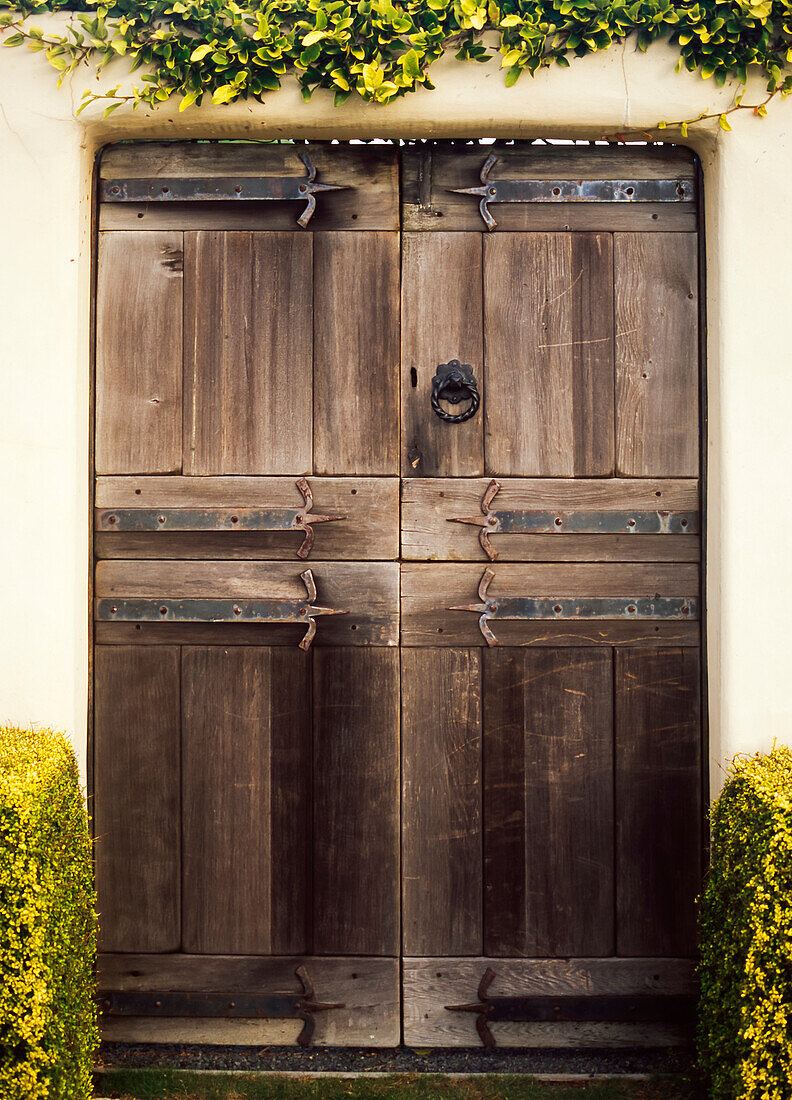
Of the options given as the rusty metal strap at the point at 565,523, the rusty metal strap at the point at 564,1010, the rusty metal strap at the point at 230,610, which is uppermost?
the rusty metal strap at the point at 565,523

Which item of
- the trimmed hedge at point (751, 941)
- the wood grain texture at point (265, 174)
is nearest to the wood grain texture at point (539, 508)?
the trimmed hedge at point (751, 941)

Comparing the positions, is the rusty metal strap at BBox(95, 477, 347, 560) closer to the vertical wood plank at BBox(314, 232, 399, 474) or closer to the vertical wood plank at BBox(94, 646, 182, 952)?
the vertical wood plank at BBox(314, 232, 399, 474)

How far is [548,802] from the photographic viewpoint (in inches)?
92.4

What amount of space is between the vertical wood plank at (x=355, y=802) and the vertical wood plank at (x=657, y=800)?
2.31 feet

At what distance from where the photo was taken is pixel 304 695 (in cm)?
237

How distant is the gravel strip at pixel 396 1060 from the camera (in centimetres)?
226

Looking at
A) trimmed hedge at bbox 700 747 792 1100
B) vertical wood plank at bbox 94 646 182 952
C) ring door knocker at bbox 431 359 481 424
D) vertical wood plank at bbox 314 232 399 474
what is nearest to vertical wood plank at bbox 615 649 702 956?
trimmed hedge at bbox 700 747 792 1100

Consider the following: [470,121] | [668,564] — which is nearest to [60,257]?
[470,121]

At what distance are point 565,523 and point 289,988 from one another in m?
1.65

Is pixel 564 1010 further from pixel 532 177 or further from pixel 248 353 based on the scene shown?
pixel 532 177

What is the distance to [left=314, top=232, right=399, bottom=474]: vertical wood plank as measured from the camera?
2375 mm

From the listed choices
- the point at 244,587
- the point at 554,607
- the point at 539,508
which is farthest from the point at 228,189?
the point at 554,607

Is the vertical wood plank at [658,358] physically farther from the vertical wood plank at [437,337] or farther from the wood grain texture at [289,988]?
the wood grain texture at [289,988]

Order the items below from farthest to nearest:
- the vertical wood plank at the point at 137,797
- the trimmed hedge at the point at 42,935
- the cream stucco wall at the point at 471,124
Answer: the vertical wood plank at the point at 137,797
the cream stucco wall at the point at 471,124
the trimmed hedge at the point at 42,935
